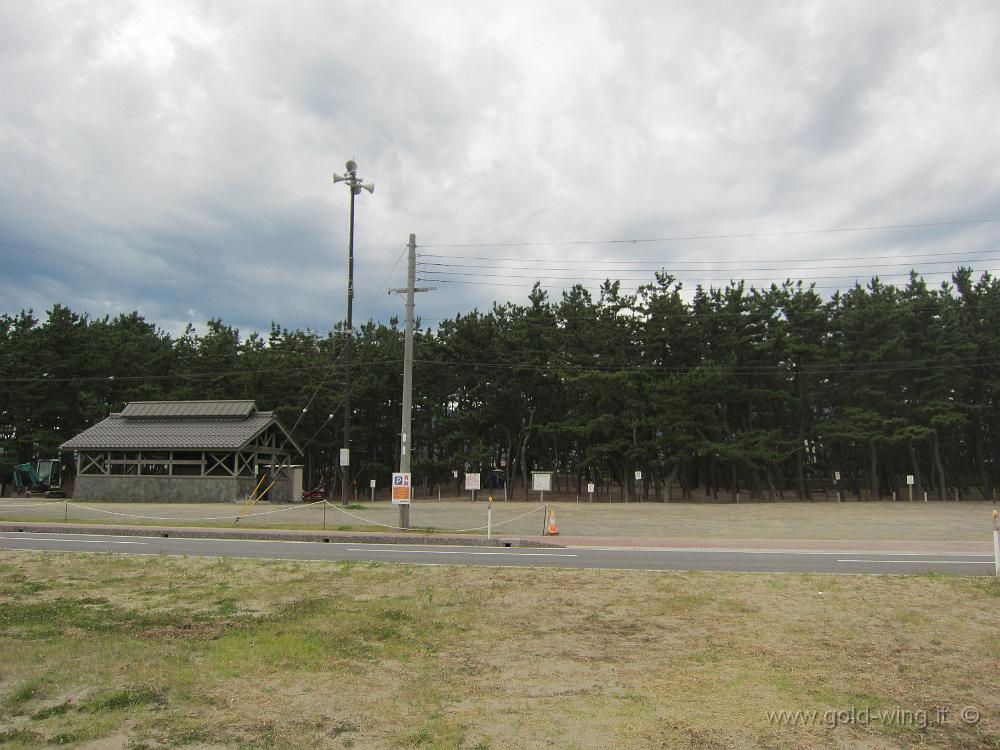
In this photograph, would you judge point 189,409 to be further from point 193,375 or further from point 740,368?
point 740,368

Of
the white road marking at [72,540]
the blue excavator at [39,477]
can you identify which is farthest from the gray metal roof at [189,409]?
the white road marking at [72,540]

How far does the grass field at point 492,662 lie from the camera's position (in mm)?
5133

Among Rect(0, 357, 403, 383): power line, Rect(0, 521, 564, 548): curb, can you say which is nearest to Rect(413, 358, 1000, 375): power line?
Rect(0, 357, 403, 383): power line

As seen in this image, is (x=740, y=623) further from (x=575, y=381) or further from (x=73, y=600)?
(x=575, y=381)

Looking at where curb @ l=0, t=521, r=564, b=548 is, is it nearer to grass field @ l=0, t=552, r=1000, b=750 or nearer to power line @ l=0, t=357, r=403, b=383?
grass field @ l=0, t=552, r=1000, b=750

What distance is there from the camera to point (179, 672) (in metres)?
6.40

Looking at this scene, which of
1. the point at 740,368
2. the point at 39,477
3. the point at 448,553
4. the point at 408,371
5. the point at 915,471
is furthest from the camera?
the point at 915,471

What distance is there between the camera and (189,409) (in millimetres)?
43969

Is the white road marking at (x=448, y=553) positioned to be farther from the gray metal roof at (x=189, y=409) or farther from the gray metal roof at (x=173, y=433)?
the gray metal roof at (x=189, y=409)

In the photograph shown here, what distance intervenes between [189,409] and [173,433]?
2.94m

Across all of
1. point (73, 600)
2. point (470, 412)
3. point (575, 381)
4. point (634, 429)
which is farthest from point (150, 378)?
point (73, 600)

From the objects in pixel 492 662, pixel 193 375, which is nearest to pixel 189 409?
pixel 193 375

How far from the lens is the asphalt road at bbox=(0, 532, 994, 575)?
14258 millimetres

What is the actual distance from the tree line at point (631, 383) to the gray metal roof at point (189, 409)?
32.1ft
